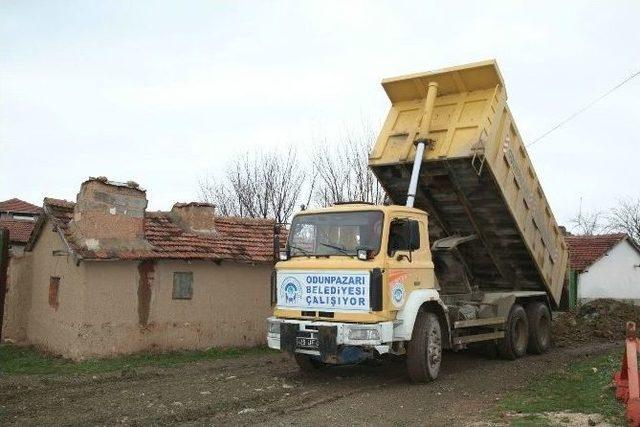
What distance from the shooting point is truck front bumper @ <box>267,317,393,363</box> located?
327 inches

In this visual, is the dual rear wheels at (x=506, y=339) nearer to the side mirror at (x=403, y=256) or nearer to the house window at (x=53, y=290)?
the side mirror at (x=403, y=256)

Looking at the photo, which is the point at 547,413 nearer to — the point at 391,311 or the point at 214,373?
the point at 391,311

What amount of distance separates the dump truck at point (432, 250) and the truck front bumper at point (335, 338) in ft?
0.05

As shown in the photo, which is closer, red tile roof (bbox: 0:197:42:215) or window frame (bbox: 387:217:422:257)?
window frame (bbox: 387:217:422:257)

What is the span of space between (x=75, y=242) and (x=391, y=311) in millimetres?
6529

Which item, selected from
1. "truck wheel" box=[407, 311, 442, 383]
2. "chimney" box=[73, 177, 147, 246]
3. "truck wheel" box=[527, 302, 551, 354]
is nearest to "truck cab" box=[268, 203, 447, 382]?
"truck wheel" box=[407, 311, 442, 383]

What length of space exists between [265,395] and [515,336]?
5.41 meters

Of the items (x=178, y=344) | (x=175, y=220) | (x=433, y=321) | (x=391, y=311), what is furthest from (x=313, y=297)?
(x=175, y=220)

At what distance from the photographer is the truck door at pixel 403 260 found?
339 inches

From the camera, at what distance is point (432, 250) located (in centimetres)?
1080

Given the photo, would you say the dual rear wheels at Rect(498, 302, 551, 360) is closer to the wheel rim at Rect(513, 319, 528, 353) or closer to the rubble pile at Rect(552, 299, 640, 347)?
the wheel rim at Rect(513, 319, 528, 353)

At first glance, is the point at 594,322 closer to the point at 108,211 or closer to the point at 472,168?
the point at 472,168

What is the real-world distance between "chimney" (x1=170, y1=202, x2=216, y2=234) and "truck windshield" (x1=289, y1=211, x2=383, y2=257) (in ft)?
16.8

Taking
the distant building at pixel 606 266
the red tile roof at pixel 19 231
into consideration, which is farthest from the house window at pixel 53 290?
the distant building at pixel 606 266
